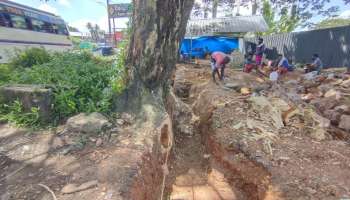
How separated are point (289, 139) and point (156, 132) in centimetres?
218

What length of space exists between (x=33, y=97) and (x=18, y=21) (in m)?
7.89

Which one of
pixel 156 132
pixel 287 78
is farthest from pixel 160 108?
pixel 287 78

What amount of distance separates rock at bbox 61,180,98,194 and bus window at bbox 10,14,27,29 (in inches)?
365

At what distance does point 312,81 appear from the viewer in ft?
23.9

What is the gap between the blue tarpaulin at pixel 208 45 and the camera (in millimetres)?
12867

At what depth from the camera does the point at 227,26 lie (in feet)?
49.4

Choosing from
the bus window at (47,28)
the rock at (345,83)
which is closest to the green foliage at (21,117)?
the rock at (345,83)

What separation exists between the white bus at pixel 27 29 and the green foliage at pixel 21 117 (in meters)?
4.07

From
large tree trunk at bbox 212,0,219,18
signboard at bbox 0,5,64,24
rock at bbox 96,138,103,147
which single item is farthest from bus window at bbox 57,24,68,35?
rock at bbox 96,138,103,147

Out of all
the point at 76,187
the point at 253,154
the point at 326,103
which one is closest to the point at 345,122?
the point at 326,103

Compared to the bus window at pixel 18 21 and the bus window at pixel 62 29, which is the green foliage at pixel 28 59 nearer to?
the bus window at pixel 18 21

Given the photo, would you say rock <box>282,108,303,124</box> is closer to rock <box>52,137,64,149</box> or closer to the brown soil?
the brown soil

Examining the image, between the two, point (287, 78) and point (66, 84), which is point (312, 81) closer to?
point (287, 78)

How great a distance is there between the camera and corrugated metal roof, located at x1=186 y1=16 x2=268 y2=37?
575 inches
